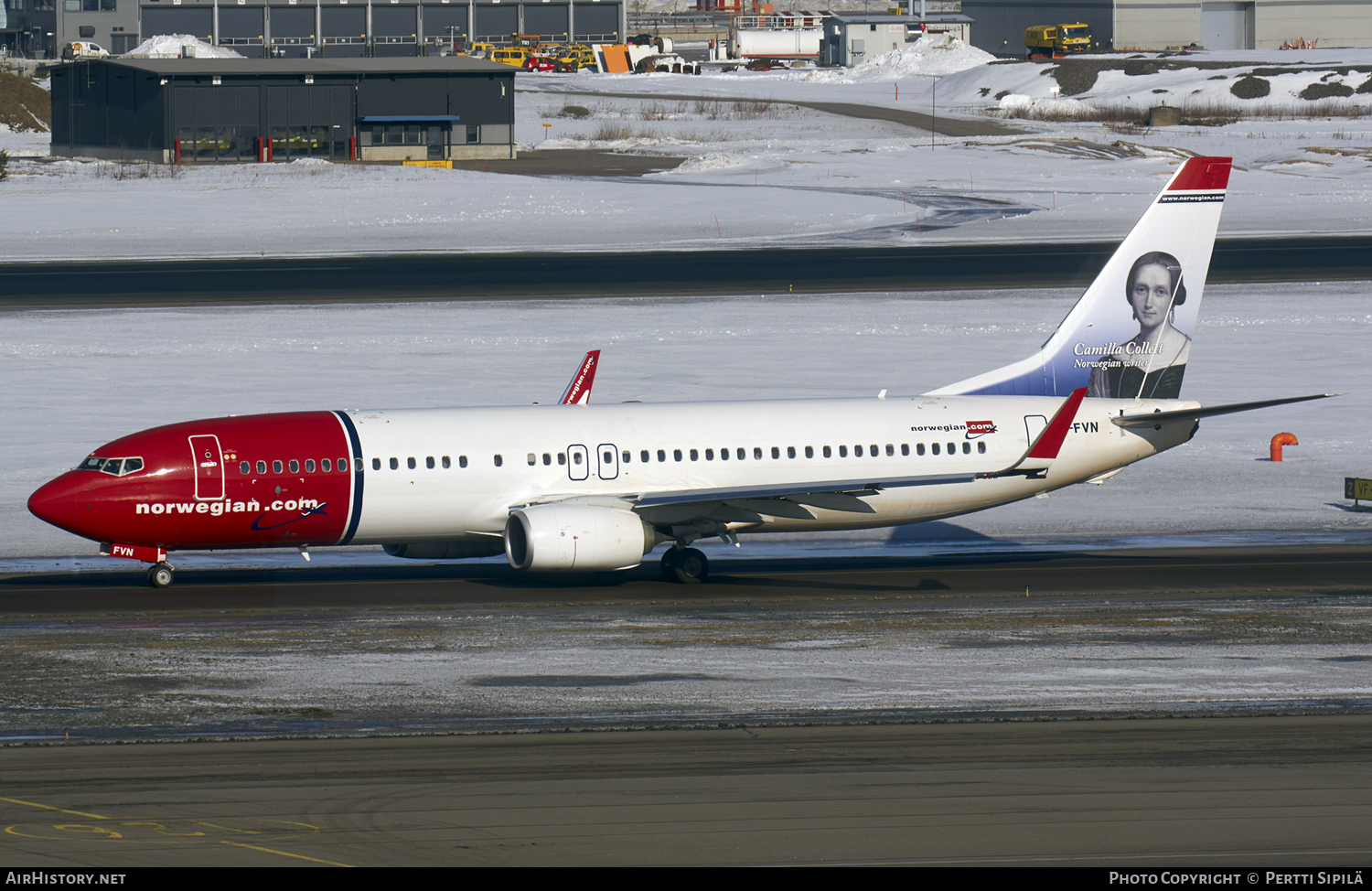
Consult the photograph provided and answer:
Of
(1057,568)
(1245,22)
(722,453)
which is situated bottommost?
(1057,568)

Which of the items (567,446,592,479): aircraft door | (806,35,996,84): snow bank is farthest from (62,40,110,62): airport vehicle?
(567,446,592,479): aircraft door

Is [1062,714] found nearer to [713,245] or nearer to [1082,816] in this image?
[1082,816]

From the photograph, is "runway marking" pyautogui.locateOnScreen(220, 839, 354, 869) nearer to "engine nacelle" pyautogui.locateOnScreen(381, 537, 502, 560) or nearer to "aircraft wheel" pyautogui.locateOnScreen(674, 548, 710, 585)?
"engine nacelle" pyautogui.locateOnScreen(381, 537, 502, 560)

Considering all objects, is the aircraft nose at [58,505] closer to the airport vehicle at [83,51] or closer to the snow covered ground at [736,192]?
the snow covered ground at [736,192]

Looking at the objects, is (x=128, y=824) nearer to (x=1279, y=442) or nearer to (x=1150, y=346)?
(x=1150, y=346)

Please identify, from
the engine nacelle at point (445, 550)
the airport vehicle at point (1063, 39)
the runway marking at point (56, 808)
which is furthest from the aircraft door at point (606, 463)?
the airport vehicle at point (1063, 39)

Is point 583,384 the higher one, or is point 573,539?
point 583,384

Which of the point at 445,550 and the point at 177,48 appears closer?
the point at 445,550

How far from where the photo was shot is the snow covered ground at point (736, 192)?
3573 inches

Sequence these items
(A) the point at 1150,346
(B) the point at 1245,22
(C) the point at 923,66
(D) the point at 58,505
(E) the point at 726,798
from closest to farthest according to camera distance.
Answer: (E) the point at 726,798 → (D) the point at 58,505 → (A) the point at 1150,346 → (C) the point at 923,66 → (B) the point at 1245,22

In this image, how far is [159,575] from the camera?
34.9 metres

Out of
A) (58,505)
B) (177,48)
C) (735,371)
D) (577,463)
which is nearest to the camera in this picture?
(58,505)

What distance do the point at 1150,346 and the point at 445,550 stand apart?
17451mm

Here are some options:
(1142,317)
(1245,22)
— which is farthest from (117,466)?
(1245,22)
